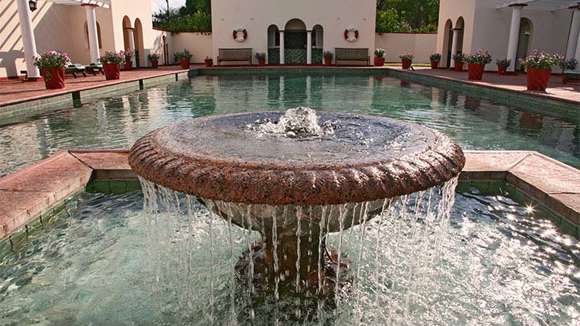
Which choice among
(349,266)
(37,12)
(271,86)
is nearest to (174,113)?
(271,86)

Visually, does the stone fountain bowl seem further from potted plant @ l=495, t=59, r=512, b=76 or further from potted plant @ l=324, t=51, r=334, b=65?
potted plant @ l=324, t=51, r=334, b=65

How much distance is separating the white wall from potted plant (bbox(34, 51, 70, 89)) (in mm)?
20421

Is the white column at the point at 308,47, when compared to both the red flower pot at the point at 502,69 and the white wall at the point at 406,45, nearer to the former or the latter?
the white wall at the point at 406,45

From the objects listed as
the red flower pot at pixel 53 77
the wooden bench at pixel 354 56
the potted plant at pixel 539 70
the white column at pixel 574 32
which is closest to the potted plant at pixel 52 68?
the red flower pot at pixel 53 77

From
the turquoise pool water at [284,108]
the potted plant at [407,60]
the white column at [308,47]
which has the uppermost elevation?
the white column at [308,47]

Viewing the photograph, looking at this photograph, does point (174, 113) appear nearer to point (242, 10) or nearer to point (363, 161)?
point (363, 161)

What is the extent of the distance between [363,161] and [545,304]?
1.74 m

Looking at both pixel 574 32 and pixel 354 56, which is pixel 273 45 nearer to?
pixel 354 56

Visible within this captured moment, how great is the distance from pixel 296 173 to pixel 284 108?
8.42 metres

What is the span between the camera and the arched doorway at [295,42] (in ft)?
81.6

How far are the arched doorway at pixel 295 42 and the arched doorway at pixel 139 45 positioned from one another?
7.69m

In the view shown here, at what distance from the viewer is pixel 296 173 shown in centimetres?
175

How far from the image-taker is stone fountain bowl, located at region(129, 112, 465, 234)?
5.63 ft

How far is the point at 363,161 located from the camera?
1.89 meters
